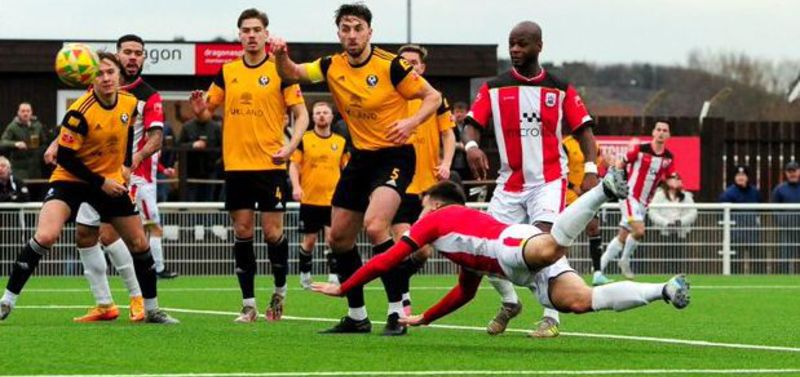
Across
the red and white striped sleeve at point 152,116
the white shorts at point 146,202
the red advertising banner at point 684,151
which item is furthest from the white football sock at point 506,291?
the red advertising banner at point 684,151

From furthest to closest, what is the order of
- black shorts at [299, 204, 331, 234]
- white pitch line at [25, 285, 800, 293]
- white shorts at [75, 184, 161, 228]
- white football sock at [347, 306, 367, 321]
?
white shorts at [75, 184, 161, 228]
black shorts at [299, 204, 331, 234]
white pitch line at [25, 285, 800, 293]
white football sock at [347, 306, 367, 321]

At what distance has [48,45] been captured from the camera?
31234 millimetres

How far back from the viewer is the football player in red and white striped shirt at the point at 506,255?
35.8ft

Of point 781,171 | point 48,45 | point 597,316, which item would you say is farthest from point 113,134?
point 781,171

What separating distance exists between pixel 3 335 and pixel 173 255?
13.0 m

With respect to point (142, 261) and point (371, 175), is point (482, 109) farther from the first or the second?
point (142, 261)

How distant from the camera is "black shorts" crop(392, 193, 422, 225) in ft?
56.2

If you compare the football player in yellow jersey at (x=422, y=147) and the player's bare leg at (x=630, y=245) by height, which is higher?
the football player in yellow jersey at (x=422, y=147)

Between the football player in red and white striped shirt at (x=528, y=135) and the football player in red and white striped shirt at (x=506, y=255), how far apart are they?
1.26 meters

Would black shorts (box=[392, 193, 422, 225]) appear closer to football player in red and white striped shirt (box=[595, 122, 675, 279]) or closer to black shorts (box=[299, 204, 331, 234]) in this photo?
black shorts (box=[299, 204, 331, 234])

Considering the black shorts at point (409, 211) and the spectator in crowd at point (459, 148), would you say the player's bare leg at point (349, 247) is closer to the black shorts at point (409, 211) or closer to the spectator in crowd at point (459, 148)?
the black shorts at point (409, 211)

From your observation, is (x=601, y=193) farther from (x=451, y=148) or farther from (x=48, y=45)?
(x=48, y=45)

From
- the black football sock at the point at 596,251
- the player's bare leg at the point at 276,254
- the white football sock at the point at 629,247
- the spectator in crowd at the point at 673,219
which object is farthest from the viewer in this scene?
the spectator in crowd at the point at 673,219

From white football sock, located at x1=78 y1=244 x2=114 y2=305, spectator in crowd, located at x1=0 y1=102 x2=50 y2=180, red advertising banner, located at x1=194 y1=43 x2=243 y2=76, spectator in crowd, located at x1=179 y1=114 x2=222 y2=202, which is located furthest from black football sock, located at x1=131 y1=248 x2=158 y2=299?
red advertising banner, located at x1=194 y1=43 x2=243 y2=76
